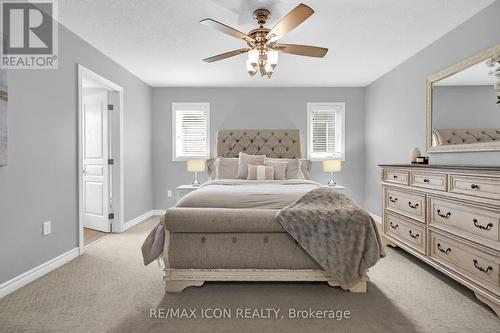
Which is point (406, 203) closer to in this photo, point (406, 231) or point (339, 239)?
point (406, 231)

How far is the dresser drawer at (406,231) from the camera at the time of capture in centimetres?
271

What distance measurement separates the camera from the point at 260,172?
392 cm

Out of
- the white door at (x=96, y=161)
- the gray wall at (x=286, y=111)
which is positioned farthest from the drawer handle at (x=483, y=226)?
the white door at (x=96, y=161)

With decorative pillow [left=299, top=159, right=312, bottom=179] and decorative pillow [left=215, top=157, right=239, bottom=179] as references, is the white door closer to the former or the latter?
decorative pillow [left=215, top=157, right=239, bottom=179]

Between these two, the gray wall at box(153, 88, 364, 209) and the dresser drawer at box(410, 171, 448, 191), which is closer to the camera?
the dresser drawer at box(410, 171, 448, 191)

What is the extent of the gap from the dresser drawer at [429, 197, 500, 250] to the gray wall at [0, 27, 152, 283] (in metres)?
3.70

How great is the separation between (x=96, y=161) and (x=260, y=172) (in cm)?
255

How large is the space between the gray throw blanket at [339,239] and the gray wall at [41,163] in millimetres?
2250

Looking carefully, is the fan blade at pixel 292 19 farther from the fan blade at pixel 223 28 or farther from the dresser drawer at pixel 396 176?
the dresser drawer at pixel 396 176

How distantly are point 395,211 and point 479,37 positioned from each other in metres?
1.93

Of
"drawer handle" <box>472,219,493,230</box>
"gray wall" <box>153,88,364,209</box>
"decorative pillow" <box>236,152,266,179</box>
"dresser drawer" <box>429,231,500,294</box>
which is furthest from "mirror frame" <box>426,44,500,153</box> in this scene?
"decorative pillow" <box>236,152,266,179</box>

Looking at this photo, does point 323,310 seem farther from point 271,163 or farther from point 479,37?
point 479,37

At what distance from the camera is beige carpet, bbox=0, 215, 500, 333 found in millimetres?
1794

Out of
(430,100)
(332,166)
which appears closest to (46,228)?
(332,166)
